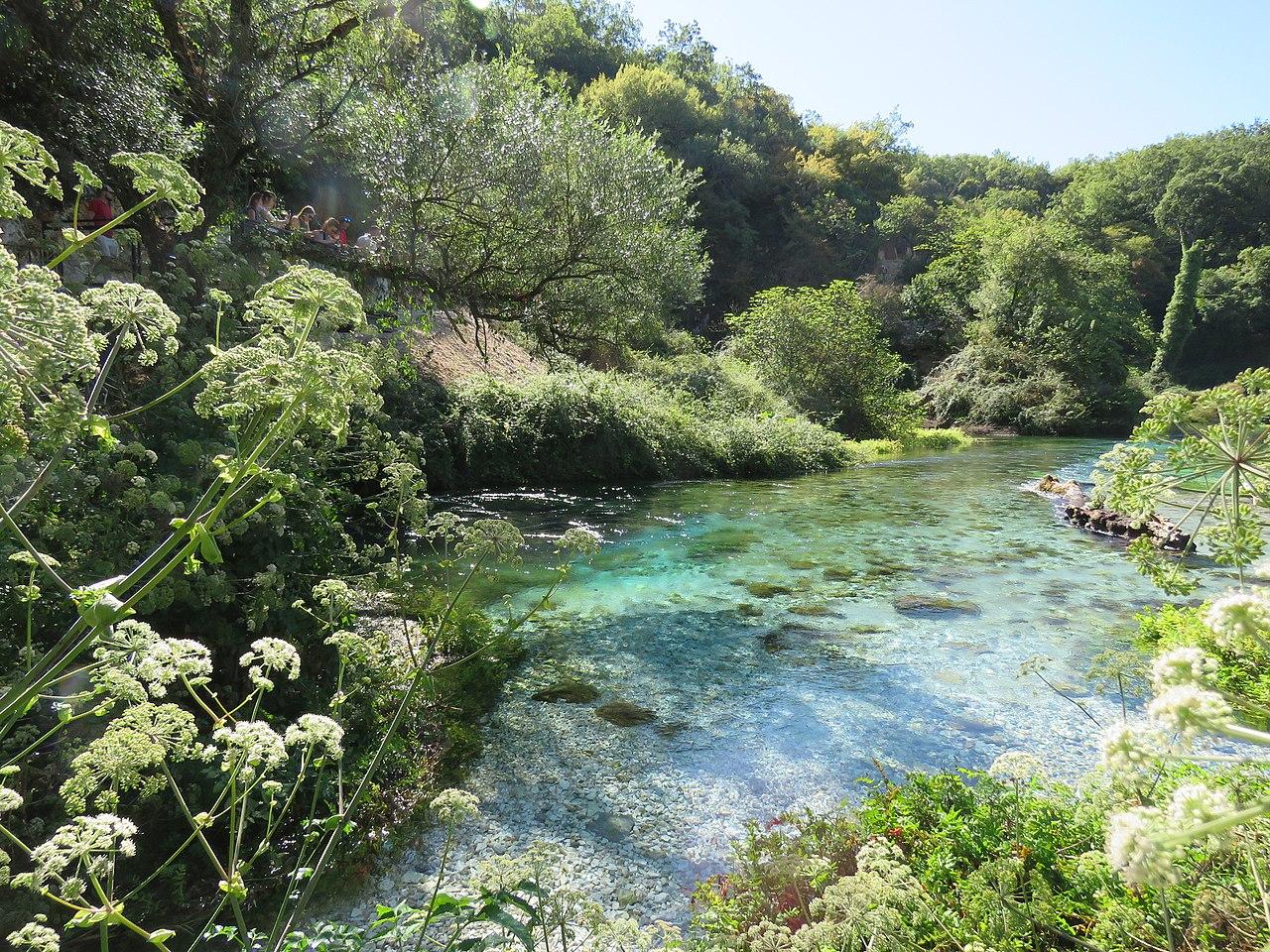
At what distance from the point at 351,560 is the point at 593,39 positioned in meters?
58.1

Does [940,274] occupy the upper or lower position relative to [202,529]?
upper

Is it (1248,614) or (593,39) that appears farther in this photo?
(593,39)

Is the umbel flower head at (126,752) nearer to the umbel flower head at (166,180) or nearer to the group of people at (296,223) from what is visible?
the umbel flower head at (166,180)

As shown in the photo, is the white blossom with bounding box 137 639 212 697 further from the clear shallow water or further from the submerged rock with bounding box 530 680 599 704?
the submerged rock with bounding box 530 680 599 704

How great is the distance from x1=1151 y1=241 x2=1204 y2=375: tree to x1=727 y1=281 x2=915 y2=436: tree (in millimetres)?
27343

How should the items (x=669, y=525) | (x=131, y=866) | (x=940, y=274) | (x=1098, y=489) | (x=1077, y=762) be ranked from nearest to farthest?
(x=1098, y=489) → (x=131, y=866) → (x=1077, y=762) → (x=669, y=525) → (x=940, y=274)

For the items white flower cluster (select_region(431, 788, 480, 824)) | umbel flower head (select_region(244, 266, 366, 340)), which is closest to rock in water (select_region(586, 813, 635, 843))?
white flower cluster (select_region(431, 788, 480, 824))

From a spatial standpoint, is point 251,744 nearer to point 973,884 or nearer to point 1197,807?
point 1197,807

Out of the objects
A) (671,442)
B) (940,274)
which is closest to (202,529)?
(671,442)

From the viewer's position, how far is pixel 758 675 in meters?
6.64

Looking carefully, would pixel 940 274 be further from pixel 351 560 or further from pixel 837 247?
pixel 351 560

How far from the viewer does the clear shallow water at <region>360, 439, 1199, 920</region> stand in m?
4.42

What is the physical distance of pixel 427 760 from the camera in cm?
498

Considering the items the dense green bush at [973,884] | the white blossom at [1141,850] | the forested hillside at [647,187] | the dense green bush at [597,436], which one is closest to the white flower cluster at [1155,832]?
the white blossom at [1141,850]
